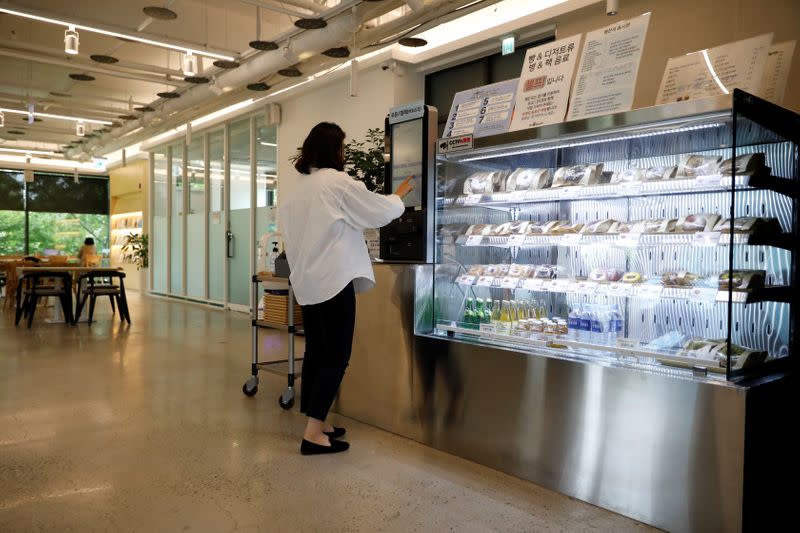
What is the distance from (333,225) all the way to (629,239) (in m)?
1.40

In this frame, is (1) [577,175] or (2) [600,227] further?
(1) [577,175]

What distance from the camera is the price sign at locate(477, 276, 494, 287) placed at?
3154mm

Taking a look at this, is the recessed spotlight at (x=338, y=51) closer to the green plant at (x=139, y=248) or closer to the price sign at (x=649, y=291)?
the price sign at (x=649, y=291)

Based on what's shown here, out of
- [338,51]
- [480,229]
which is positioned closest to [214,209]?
[338,51]

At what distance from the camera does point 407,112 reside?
3479mm

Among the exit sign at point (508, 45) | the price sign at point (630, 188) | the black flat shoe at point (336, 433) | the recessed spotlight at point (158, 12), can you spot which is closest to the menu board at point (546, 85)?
the price sign at point (630, 188)

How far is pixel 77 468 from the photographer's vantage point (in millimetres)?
2912

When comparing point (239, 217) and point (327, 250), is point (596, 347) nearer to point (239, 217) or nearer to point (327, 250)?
point (327, 250)

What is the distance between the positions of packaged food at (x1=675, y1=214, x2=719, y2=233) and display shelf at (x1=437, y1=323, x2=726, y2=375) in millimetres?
515

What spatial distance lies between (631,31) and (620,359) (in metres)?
1.59

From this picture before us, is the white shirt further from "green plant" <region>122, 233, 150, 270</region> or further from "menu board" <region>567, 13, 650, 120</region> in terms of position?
"green plant" <region>122, 233, 150, 270</region>

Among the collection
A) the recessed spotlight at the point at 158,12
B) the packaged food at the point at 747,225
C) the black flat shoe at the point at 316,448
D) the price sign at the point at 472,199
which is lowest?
the black flat shoe at the point at 316,448

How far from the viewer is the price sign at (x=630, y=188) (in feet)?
8.65

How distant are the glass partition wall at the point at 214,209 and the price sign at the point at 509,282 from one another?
22.6 feet
